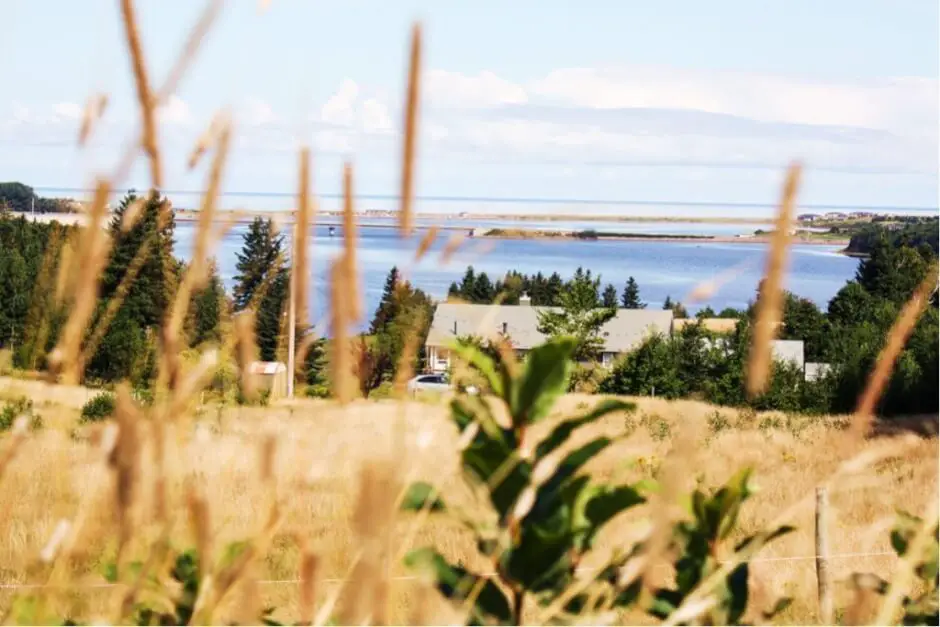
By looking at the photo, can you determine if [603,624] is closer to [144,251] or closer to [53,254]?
[144,251]

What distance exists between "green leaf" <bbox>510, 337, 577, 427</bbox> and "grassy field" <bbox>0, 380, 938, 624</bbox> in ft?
0.26

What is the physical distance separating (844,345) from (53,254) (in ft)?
154

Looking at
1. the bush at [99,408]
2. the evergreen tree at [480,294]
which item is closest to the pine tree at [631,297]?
the bush at [99,408]

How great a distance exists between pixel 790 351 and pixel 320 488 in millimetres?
48888

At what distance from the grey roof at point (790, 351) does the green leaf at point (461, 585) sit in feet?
150

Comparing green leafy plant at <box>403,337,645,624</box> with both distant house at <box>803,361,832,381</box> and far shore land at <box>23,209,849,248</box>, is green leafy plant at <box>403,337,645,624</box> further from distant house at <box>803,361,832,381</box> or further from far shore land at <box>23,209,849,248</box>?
distant house at <box>803,361,832,381</box>

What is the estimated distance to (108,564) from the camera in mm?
1000

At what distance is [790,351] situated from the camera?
47.7m

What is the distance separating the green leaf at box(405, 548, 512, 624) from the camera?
98 cm

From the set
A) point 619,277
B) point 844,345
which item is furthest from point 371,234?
point 619,277

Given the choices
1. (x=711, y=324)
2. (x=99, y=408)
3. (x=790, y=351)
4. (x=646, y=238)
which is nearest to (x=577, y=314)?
(x=790, y=351)

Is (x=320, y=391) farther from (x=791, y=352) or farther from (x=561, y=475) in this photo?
(x=791, y=352)

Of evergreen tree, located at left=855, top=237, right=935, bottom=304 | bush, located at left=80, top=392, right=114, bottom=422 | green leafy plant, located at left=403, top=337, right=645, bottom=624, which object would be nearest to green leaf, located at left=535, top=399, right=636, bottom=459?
green leafy plant, located at left=403, top=337, right=645, bottom=624

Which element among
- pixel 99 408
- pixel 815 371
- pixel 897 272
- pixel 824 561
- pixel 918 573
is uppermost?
pixel 918 573
